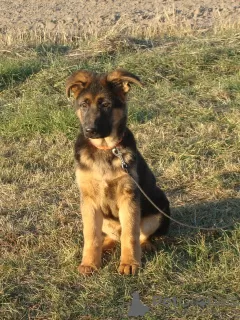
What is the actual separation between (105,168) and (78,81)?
0.74 metres

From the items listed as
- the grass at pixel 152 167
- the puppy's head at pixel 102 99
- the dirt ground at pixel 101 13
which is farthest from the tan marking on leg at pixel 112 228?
the dirt ground at pixel 101 13

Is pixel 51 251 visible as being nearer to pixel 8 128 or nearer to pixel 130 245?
pixel 130 245

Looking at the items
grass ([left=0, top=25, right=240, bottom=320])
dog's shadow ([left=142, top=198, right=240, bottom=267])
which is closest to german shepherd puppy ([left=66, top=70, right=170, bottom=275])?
grass ([left=0, top=25, right=240, bottom=320])

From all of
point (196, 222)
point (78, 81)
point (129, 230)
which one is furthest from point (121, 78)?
point (196, 222)

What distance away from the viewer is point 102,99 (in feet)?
16.4

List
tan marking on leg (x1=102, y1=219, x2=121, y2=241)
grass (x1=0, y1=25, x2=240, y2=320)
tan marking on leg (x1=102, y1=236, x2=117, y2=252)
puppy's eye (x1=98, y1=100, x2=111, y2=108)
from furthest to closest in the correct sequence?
1. tan marking on leg (x1=102, y1=236, x2=117, y2=252)
2. tan marking on leg (x1=102, y1=219, x2=121, y2=241)
3. puppy's eye (x1=98, y1=100, x2=111, y2=108)
4. grass (x1=0, y1=25, x2=240, y2=320)

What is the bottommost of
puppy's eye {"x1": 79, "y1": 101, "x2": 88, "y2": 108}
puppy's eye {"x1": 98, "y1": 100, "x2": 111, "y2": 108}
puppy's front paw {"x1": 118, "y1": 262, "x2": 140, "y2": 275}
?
puppy's front paw {"x1": 118, "y1": 262, "x2": 140, "y2": 275}

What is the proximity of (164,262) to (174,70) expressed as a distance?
5.36 m

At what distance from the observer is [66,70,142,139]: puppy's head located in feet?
16.2

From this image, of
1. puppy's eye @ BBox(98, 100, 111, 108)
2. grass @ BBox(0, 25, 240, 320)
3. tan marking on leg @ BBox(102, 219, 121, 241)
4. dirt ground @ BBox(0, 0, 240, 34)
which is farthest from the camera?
dirt ground @ BBox(0, 0, 240, 34)

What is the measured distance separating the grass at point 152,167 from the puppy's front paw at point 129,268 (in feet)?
0.21

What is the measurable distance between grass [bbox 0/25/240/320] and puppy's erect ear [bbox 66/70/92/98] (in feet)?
4.42

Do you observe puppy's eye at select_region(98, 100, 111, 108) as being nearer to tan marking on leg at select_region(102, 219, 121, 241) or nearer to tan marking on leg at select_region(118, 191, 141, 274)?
tan marking on leg at select_region(118, 191, 141, 274)

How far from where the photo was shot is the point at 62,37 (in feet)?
40.7
